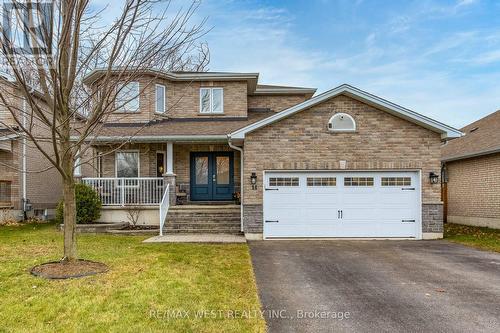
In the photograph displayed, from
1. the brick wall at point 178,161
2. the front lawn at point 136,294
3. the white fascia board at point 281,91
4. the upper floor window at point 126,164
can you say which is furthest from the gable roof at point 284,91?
the front lawn at point 136,294

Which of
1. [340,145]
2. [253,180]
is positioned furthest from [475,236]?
[253,180]

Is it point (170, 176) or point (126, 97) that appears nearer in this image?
point (126, 97)

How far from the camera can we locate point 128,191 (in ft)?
46.8

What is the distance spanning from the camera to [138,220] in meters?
13.8

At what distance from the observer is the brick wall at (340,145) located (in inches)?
467

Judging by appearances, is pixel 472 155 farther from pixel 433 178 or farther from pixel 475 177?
pixel 433 178

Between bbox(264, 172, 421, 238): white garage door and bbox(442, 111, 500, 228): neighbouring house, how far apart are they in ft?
13.9

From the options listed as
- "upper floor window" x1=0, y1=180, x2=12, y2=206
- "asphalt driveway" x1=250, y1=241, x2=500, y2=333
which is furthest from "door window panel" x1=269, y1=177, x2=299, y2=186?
"upper floor window" x1=0, y1=180, x2=12, y2=206

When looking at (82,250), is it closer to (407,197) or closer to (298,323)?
(298,323)

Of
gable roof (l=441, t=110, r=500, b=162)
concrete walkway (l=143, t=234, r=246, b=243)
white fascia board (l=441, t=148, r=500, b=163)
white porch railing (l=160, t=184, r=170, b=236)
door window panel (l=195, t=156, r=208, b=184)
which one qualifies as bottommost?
concrete walkway (l=143, t=234, r=246, b=243)

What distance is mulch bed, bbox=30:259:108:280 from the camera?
6.45 metres

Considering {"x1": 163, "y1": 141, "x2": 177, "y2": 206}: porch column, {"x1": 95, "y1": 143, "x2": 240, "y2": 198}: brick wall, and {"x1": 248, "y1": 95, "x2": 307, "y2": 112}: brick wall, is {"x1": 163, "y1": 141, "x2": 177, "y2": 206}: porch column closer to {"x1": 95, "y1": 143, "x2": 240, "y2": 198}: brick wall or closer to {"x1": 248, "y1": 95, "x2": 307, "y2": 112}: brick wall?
{"x1": 95, "y1": 143, "x2": 240, "y2": 198}: brick wall

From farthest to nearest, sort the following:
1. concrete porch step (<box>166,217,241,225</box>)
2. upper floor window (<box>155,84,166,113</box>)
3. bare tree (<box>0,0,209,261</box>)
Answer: upper floor window (<box>155,84,166,113</box>)
concrete porch step (<box>166,217,241,225</box>)
bare tree (<box>0,0,209,261</box>)

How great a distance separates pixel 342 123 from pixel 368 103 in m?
1.04
